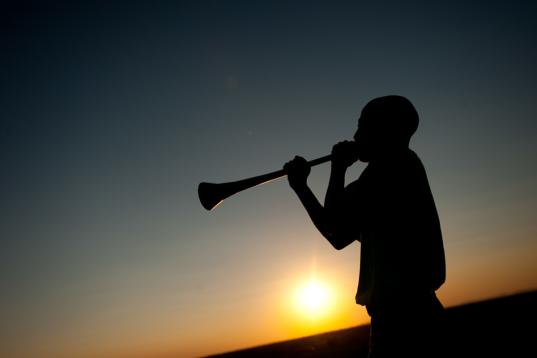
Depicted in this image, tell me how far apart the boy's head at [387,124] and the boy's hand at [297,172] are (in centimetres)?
53

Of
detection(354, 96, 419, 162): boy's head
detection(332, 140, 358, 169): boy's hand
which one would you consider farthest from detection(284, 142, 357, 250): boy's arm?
detection(354, 96, 419, 162): boy's head

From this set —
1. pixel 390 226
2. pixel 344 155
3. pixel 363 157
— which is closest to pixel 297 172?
pixel 344 155

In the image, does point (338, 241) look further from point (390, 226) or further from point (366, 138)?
point (366, 138)

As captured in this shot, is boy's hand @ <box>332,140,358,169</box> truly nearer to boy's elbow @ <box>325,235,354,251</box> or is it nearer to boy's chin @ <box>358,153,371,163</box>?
boy's chin @ <box>358,153,371,163</box>

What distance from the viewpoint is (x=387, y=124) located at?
98.1 inches

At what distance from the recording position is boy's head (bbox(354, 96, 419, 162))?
2486mm

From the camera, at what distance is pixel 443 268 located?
7.12ft

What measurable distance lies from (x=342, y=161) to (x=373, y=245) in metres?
0.67

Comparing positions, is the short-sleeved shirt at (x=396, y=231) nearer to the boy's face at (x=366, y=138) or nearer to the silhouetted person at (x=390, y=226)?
the silhouetted person at (x=390, y=226)

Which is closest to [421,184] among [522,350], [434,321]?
[434,321]

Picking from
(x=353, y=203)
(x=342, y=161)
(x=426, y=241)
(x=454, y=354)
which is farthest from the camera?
(x=342, y=161)

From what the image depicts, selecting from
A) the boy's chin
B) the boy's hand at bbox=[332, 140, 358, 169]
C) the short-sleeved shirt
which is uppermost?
the boy's hand at bbox=[332, 140, 358, 169]

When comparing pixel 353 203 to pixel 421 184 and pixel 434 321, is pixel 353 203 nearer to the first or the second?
pixel 421 184

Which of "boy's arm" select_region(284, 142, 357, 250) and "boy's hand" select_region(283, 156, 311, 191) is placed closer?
"boy's arm" select_region(284, 142, 357, 250)
